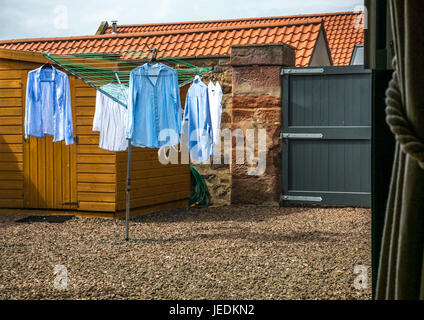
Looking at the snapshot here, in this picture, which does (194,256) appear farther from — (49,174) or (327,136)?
(327,136)

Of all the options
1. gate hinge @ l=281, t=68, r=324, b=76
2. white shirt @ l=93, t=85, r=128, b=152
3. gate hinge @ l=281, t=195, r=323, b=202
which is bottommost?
gate hinge @ l=281, t=195, r=323, b=202

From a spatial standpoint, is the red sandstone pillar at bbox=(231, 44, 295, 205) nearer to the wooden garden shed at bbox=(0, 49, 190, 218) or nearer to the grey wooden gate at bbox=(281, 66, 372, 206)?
the grey wooden gate at bbox=(281, 66, 372, 206)

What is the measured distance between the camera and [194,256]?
5.22m

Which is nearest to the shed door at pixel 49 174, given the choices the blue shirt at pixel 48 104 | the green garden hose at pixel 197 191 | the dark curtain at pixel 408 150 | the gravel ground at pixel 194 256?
the gravel ground at pixel 194 256

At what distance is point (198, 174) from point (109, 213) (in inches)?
74.2

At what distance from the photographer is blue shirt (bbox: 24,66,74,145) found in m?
6.41

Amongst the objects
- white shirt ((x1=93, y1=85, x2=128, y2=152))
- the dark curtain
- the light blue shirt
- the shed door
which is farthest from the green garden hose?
the dark curtain

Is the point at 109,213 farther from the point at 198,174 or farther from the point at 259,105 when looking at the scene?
the point at 259,105

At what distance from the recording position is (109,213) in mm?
7375

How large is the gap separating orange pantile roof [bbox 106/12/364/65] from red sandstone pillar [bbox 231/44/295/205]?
5.93 m

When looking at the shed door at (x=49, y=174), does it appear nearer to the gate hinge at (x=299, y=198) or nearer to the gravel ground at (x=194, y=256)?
the gravel ground at (x=194, y=256)

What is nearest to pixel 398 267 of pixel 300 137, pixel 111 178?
pixel 111 178

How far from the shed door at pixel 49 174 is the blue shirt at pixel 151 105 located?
6.30ft

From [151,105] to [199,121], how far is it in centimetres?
126
